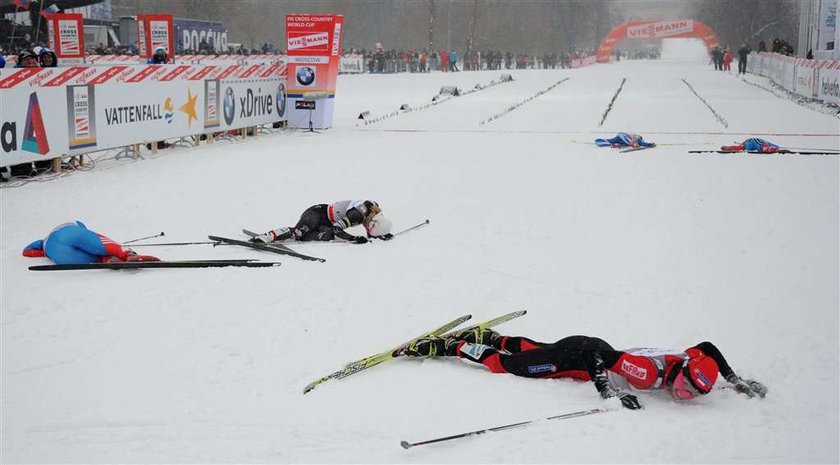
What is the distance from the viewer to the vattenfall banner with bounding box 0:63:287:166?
540 inches

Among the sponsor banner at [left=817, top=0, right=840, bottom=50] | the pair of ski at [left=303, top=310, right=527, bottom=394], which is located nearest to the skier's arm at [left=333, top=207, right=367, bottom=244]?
the pair of ski at [left=303, top=310, right=527, bottom=394]

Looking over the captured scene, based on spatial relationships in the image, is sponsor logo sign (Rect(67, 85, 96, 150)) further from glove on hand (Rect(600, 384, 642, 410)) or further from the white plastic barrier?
the white plastic barrier

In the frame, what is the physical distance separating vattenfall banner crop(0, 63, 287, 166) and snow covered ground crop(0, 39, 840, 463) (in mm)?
713

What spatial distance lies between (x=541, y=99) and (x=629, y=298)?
25.6 m

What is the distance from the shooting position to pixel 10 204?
11977 millimetres

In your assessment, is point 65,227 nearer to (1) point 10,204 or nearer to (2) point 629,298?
(1) point 10,204

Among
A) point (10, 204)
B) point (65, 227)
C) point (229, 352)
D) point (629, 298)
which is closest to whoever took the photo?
point (229, 352)

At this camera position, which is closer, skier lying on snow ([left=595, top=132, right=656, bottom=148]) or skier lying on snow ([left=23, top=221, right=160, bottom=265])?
skier lying on snow ([left=23, top=221, right=160, bottom=265])

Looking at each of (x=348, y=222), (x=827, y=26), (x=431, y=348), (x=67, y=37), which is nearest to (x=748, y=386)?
(x=431, y=348)

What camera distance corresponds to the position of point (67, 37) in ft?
112

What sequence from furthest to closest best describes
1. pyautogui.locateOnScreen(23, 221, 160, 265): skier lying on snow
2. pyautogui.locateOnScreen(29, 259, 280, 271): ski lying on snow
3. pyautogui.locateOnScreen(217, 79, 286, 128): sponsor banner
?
pyautogui.locateOnScreen(217, 79, 286, 128): sponsor banner
pyautogui.locateOnScreen(23, 221, 160, 265): skier lying on snow
pyautogui.locateOnScreen(29, 259, 280, 271): ski lying on snow

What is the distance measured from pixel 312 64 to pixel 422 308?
15.0 meters

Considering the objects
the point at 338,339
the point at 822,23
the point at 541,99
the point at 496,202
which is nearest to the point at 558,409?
the point at 338,339

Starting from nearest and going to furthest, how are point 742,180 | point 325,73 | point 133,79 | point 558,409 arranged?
point 558,409 → point 742,180 → point 133,79 → point 325,73
